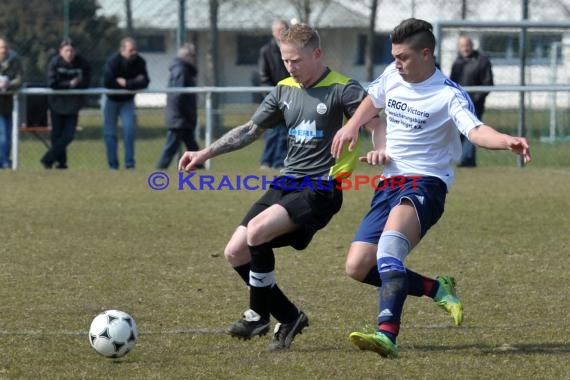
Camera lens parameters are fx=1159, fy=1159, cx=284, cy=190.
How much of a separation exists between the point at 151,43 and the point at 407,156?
12.5 m

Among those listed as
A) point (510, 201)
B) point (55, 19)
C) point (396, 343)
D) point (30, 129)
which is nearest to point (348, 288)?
point (396, 343)

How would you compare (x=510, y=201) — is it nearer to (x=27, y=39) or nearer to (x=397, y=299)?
(x=397, y=299)

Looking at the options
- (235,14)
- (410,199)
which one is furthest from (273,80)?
(410,199)

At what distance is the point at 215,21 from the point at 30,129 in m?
3.27

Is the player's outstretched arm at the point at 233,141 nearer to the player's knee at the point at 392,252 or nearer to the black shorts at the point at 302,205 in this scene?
the black shorts at the point at 302,205

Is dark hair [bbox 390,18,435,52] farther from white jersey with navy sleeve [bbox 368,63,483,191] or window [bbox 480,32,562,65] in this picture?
window [bbox 480,32,562,65]

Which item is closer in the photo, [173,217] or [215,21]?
[173,217]

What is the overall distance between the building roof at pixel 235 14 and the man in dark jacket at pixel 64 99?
90.7 inches

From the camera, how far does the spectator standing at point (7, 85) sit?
15055mm

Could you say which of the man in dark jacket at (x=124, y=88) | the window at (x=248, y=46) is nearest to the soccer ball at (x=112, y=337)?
the man in dark jacket at (x=124, y=88)

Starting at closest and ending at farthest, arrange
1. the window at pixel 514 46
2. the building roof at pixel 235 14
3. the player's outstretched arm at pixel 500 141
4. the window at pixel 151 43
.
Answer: the player's outstretched arm at pixel 500 141 → the window at pixel 514 46 → the building roof at pixel 235 14 → the window at pixel 151 43

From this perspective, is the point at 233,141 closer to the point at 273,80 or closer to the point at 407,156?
the point at 407,156

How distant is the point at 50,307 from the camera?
6.83 metres

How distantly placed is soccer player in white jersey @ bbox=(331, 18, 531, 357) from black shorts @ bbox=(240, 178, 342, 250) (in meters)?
0.21
